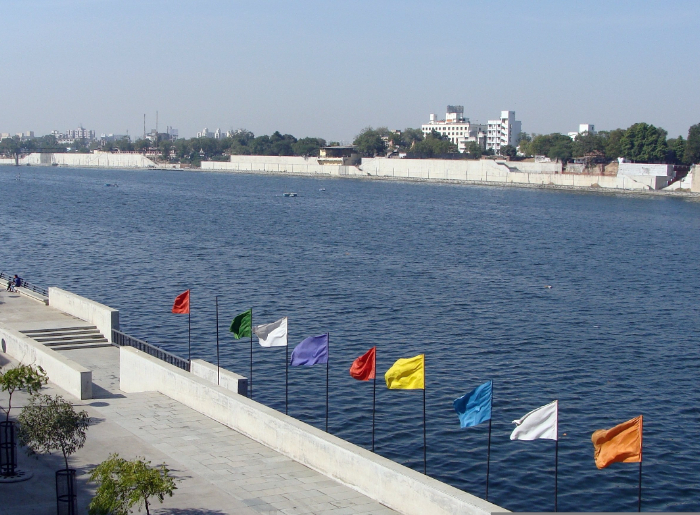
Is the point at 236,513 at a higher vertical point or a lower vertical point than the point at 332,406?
higher

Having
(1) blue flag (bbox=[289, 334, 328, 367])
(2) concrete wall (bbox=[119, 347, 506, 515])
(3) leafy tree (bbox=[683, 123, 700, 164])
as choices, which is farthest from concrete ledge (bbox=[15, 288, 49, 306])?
(3) leafy tree (bbox=[683, 123, 700, 164])

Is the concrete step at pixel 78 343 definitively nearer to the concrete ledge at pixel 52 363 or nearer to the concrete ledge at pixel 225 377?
the concrete ledge at pixel 52 363

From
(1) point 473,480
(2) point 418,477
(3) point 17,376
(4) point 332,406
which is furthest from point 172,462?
(4) point 332,406

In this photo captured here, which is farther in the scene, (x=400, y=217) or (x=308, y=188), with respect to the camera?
(x=308, y=188)

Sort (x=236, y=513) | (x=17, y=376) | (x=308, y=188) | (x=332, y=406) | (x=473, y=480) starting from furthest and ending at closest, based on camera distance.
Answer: (x=308, y=188)
(x=332, y=406)
(x=473, y=480)
(x=17, y=376)
(x=236, y=513)

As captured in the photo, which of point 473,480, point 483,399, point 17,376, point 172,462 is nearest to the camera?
point 483,399

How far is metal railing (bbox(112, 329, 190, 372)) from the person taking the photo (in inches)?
967

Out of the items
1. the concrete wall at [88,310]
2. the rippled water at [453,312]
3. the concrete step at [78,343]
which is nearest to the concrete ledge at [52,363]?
the concrete step at [78,343]

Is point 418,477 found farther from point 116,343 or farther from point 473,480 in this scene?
point 116,343

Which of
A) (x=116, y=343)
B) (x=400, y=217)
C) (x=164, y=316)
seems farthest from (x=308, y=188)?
(x=116, y=343)

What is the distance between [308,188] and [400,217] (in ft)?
245

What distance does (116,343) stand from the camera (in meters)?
27.8

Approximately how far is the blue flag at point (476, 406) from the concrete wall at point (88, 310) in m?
15.9

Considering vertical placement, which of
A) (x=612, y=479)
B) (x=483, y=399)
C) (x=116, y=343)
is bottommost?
(x=612, y=479)
